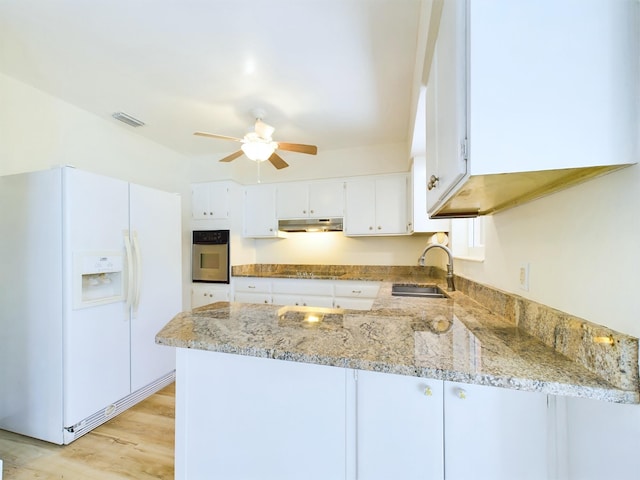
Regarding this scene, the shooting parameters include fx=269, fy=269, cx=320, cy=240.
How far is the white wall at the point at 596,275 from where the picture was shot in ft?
1.98

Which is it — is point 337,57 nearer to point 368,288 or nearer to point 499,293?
point 499,293

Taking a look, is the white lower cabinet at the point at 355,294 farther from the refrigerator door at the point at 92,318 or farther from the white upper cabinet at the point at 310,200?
the refrigerator door at the point at 92,318

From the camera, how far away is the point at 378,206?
3.33 m

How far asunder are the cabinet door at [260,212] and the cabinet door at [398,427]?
304 cm

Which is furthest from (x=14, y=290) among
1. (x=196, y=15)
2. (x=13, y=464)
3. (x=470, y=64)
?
(x=470, y=64)

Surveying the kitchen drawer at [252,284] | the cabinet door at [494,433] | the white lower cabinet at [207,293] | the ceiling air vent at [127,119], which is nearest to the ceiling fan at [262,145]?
the ceiling air vent at [127,119]

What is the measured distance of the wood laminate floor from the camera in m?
1.53

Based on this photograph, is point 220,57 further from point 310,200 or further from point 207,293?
point 207,293

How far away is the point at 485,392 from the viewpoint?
0.80 metres

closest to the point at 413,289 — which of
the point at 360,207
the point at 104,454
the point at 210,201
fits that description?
the point at 360,207

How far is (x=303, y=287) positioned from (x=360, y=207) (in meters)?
1.23

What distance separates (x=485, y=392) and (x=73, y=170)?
253 centimetres

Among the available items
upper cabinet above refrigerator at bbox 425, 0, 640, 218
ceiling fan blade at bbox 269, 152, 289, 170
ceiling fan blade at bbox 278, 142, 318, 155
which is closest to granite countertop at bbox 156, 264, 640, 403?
upper cabinet above refrigerator at bbox 425, 0, 640, 218

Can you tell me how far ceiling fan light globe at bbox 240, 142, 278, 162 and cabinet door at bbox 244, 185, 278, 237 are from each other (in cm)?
128
